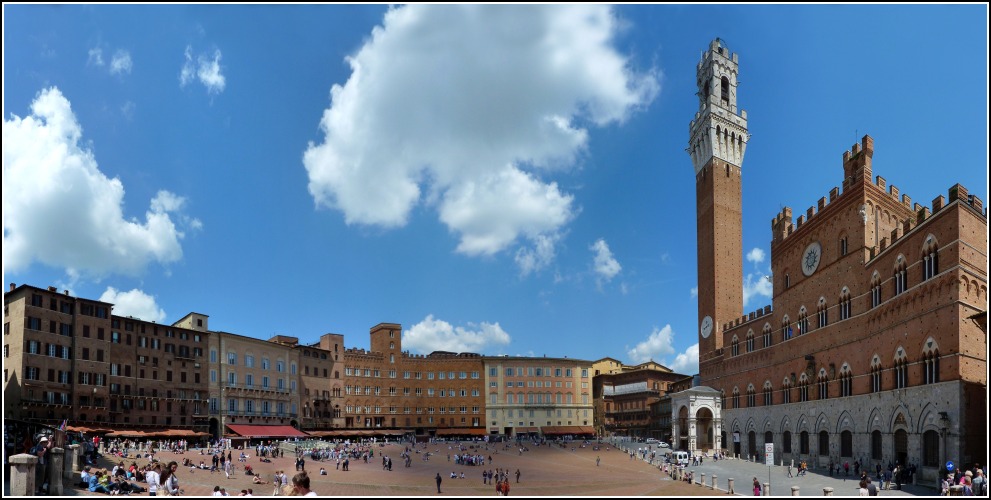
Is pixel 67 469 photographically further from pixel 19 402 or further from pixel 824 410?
pixel 824 410

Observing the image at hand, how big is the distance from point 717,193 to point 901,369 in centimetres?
4243

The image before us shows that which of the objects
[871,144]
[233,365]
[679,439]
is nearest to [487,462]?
[679,439]

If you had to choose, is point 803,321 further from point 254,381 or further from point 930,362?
point 254,381

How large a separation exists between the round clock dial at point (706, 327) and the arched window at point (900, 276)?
3615 centimetres

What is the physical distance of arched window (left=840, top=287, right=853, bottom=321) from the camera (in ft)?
164

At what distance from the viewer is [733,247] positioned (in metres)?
81.9

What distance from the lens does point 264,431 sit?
8488 centimetres

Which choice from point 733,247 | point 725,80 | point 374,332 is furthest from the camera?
point 374,332

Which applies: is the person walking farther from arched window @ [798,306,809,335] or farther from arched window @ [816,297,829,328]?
arched window @ [798,306,809,335]

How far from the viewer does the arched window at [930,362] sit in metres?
39.1

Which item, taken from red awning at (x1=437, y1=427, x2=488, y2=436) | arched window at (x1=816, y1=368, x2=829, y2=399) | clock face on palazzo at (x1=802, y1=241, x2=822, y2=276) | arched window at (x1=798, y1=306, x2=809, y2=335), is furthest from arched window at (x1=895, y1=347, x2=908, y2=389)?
red awning at (x1=437, y1=427, x2=488, y2=436)

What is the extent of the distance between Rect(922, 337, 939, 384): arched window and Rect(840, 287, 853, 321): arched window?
9.30 metres

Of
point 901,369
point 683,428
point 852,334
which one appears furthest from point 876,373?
point 683,428

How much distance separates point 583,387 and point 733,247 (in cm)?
4669
